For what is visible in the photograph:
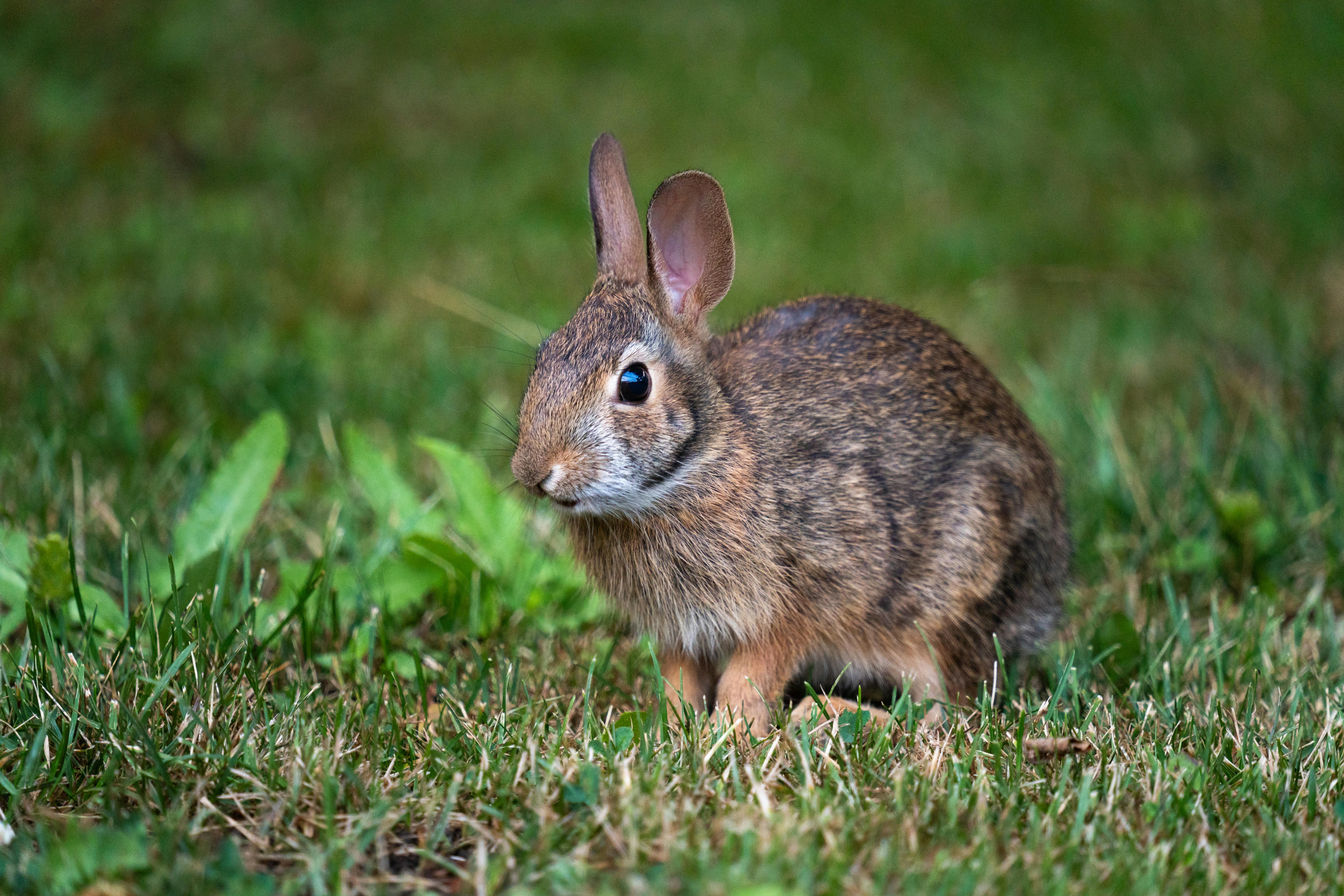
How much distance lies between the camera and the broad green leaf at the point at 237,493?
3.74m

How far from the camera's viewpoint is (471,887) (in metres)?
2.28

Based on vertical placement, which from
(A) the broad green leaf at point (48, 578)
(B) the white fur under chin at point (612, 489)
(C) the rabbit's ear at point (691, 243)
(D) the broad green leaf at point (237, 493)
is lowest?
(A) the broad green leaf at point (48, 578)

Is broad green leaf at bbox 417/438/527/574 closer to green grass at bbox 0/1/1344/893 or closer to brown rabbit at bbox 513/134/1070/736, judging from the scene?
green grass at bbox 0/1/1344/893

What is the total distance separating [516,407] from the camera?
17.7ft

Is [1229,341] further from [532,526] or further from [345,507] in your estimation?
[345,507]

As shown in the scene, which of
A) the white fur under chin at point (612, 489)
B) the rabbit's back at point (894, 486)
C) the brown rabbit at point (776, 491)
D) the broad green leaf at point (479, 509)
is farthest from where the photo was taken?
the broad green leaf at point (479, 509)

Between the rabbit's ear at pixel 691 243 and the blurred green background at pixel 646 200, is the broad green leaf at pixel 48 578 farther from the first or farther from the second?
the rabbit's ear at pixel 691 243

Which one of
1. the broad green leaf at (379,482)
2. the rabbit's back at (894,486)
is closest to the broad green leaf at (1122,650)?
the rabbit's back at (894,486)

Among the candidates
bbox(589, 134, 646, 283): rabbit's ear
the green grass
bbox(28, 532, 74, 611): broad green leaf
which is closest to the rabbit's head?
bbox(589, 134, 646, 283): rabbit's ear

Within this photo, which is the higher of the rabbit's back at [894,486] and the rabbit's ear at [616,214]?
the rabbit's ear at [616,214]

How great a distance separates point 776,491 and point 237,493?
1.64 metres

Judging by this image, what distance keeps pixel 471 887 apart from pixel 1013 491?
201 cm

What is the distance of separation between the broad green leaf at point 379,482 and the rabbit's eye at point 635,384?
3.75ft

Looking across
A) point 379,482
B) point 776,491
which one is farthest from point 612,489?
point 379,482
